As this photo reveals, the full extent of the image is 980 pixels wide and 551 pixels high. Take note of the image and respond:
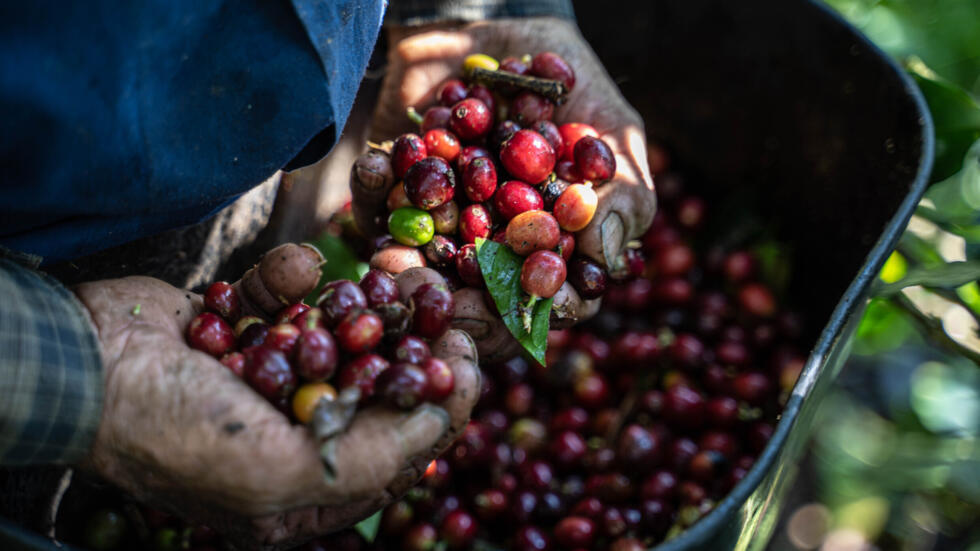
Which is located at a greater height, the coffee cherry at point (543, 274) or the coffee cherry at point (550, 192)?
the coffee cherry at point (550, 192)

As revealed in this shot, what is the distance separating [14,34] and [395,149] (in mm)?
1125

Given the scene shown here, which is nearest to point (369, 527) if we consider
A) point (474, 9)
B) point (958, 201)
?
point (474, 9)

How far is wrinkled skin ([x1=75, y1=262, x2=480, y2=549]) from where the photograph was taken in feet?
4.82

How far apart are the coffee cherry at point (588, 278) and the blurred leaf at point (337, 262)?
0.95 m

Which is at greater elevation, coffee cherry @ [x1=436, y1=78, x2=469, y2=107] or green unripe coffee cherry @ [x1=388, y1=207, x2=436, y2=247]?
coffee cherry @ [x1=436, y1=78, x2=469, y2=107]

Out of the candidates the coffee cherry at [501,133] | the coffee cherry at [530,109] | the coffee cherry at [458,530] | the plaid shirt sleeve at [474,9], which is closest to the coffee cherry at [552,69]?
the coffee cherry at [530,109]

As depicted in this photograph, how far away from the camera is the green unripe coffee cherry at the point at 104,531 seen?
2477 millimetres

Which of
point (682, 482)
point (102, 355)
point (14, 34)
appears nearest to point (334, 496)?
point (102, 355)

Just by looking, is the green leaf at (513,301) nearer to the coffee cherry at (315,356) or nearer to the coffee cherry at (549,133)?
the coffee cherry at (549,133)

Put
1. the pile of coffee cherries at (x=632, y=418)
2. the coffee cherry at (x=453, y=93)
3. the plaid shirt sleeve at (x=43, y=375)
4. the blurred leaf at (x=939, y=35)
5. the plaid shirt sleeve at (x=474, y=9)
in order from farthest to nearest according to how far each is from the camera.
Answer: the blurred leaf at (x=939, y=35), the plaid shirt sleeve at (x=474, y=9), the pile of coffee cherries at (x=632, y=418), the coffee cherry at (x=453, y=93), the plaid shirt sleeve at (x=43, y=375)

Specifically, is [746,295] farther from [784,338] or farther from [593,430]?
[593,430]

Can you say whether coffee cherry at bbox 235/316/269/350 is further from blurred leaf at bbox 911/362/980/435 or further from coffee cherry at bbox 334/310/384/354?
blurred leaf at bbox 911/362/980/435

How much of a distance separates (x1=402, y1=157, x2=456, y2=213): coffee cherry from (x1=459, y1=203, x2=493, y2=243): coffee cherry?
91mm

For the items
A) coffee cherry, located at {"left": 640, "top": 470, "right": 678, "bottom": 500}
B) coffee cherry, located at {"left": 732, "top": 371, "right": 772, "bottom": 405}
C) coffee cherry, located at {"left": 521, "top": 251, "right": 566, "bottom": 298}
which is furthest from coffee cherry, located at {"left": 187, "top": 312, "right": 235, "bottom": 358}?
coffee cherry, located at {"left": 732, "top": 371, "right": 772, "bottom": 405}
